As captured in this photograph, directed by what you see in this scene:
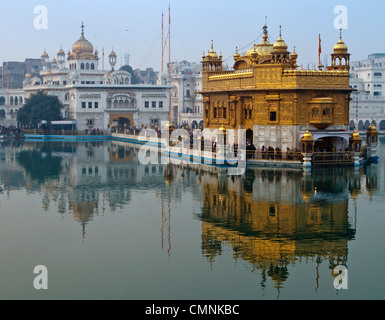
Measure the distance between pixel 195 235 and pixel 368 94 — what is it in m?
73.4

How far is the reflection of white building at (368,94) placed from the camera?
274ft

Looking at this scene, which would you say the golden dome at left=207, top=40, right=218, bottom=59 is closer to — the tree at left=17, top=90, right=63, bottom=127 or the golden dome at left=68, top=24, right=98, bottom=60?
the tree at left=17, top=90, right=63, bottom=127

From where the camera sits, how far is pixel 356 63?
107 meters

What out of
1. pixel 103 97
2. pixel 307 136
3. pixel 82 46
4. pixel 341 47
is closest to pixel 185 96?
pixel 82 46

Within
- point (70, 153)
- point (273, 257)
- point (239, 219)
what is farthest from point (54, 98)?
point (273, 257)

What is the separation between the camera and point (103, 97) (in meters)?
69.4

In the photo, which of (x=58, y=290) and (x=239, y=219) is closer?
(x=58, y=290)

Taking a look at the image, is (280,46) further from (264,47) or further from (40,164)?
(40,164)

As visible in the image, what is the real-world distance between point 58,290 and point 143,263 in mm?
2477

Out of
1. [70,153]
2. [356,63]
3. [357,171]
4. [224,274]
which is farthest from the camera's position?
[356,63]

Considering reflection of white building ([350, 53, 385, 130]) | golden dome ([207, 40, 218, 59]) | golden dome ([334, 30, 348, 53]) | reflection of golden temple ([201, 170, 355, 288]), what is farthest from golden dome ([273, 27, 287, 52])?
reflection of white building ([350, 53, 385, 130])
